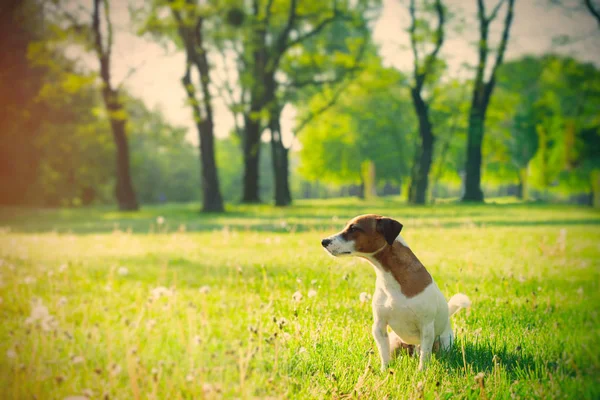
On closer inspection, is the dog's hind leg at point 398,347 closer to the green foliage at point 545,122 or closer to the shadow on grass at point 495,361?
the shadow on grass at point 495,361

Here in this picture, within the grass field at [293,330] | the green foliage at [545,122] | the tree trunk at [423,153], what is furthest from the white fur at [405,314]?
the tree trunk at [423,153]

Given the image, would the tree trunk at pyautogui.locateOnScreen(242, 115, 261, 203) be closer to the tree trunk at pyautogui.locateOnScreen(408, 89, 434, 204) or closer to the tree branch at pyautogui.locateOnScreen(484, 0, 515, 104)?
the tree trunk at pyautogui.locateOnScreen(408, 89, 434, 204)

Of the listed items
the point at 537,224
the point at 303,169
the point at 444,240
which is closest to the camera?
the point at 444,240

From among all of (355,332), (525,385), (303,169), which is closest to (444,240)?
(355,332)

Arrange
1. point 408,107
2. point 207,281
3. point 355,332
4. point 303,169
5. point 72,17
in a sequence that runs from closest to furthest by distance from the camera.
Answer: point 355,332 → point 207,281 → point 72,17 → point 408,107 → point 303,169

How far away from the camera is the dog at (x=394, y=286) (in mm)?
2020

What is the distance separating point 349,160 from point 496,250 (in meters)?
21.9

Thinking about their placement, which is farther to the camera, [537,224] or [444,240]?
[537,224]

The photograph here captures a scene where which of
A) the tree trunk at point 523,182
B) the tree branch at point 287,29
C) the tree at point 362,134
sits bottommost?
the tree trunk at point 523,182

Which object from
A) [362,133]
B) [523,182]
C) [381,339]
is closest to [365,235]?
[381,339]

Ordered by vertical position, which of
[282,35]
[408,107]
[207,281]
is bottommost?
[207,281]

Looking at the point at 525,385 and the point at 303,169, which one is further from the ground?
the point at 303,169

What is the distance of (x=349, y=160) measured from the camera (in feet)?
89.4

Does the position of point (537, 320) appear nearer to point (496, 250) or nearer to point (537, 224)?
point (496, 250)
